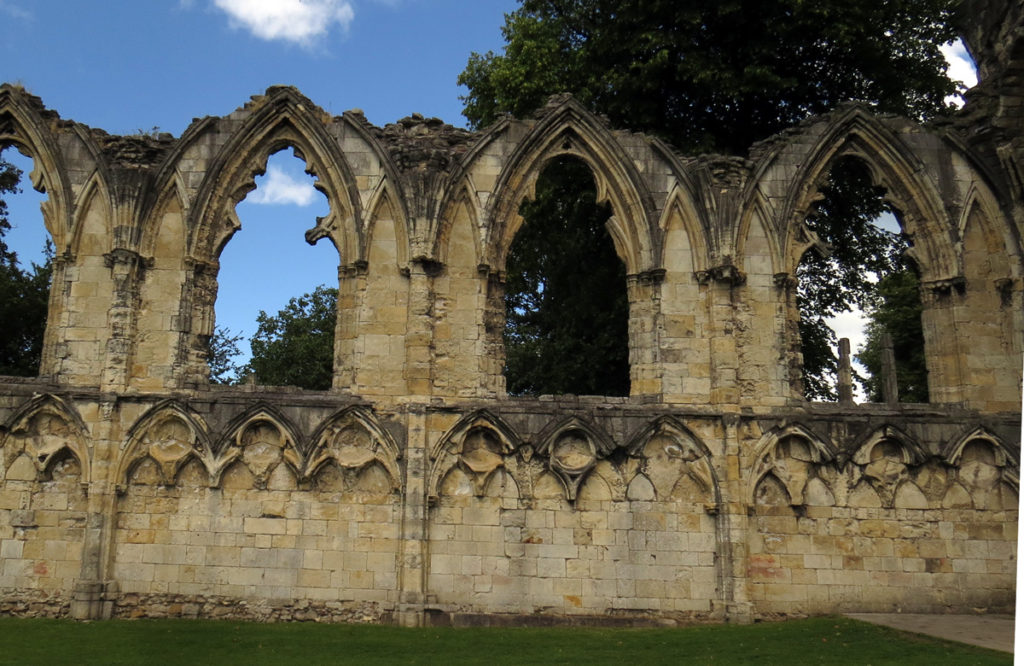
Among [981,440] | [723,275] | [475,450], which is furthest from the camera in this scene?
[723,275]

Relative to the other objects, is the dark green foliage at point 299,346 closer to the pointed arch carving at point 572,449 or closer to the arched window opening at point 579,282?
the arched window opening at point 579,282

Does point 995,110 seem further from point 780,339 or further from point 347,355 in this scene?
point 347,355

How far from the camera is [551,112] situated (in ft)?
41.9

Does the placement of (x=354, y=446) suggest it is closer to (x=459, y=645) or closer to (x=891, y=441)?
(x=459, y=645)

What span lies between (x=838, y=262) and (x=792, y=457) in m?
8.61

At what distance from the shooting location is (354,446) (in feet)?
38.3

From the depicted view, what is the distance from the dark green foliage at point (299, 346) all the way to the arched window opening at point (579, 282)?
14.2 m

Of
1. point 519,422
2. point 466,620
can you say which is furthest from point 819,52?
point 466,620

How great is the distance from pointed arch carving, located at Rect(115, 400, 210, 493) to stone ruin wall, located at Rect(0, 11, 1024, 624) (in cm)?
4

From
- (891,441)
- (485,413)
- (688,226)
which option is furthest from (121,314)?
(891,441)

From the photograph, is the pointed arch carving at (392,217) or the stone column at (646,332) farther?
the pointed arch carving at (392,217)

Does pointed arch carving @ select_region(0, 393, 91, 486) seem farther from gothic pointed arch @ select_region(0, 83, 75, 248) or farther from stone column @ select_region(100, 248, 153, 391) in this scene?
gothic pointed arch @ select_region(0, 83, 75, 248)

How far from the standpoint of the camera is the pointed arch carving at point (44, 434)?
11.5 meters

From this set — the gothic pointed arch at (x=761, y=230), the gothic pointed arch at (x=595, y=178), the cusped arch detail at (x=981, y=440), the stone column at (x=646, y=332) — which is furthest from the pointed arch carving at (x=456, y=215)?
the cusped arch detail at (x=981, y=440)
